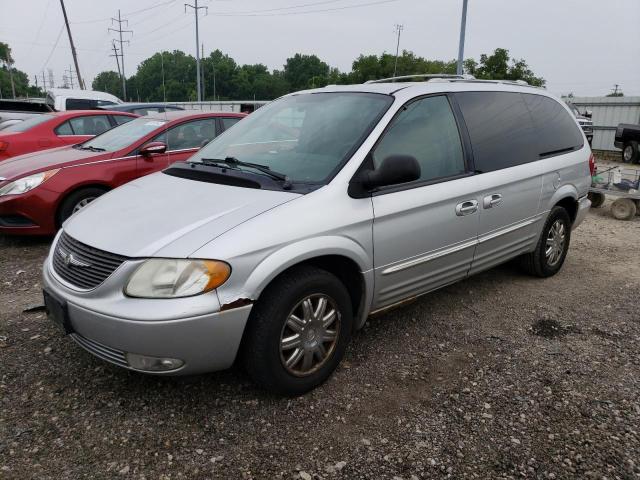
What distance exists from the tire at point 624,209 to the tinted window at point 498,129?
4.25m

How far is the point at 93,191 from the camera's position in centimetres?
568

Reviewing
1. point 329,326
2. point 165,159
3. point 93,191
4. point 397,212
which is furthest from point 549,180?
point 93,191

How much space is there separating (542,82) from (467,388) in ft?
118

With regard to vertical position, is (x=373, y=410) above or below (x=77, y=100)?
below

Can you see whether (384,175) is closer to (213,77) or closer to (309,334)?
(309,334)

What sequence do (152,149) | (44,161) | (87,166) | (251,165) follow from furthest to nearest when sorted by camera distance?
(44,161) < (87,166) < (152,149) < (251,165)

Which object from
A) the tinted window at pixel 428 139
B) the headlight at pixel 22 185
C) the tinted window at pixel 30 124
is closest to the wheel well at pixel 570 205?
the tinted window at pixel 428 139

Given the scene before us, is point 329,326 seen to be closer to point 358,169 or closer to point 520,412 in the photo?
point 358,169

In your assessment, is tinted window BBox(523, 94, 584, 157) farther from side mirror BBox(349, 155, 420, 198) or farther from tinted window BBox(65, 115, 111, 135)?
tinted window BBox(65, 115, 111, 135)

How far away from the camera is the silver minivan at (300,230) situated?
7.97 ft

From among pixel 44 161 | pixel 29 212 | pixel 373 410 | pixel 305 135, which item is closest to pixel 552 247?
pixel 305 135

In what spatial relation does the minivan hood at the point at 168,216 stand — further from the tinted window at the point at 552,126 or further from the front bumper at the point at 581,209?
the front bumper at the point at 581,209

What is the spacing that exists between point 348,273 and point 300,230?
52cm

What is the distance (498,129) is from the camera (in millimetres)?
3936
